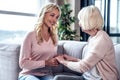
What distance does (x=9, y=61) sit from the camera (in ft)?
9.05

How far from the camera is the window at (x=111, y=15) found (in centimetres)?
503

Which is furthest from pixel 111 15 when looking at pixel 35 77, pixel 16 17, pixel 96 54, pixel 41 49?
pixel 96 54

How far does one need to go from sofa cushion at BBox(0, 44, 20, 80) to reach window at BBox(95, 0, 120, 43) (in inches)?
109

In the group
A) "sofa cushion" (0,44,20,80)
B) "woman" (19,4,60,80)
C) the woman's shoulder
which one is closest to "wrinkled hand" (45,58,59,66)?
"woman" (19,4,60,80)

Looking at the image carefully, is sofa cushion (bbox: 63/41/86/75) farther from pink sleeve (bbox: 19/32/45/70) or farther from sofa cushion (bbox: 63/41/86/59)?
pink sleeve (bbox: 19/32/45/70)

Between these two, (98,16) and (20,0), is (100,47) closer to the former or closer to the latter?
(98,16)

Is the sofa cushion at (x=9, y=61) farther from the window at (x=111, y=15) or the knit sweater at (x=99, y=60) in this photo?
the window at (x=111, y=15)

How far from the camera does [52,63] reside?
236 centimetres

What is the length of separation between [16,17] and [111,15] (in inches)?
84.4

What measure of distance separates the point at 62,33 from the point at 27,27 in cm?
63

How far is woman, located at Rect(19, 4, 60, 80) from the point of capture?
7.64 ft

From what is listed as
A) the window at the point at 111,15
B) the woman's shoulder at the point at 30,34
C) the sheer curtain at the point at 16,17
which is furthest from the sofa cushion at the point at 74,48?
the window at the point at 111,15

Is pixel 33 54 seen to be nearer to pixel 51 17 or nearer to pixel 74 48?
pixel 51 17

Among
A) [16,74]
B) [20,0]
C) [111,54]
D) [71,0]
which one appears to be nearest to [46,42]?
[16,74]
